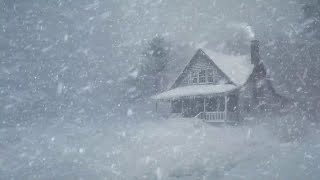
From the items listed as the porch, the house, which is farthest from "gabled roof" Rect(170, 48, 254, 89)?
the porch

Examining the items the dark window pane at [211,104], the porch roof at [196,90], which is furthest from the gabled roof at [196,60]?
the dark window pane at [211,104]

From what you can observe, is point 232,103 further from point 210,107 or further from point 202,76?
point 202,76

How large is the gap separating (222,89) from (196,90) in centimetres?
239

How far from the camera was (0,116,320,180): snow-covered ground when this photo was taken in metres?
14.4

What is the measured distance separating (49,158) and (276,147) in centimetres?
1250

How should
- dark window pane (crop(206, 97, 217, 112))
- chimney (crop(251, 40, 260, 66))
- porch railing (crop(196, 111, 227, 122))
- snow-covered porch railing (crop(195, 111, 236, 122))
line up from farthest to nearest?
1. dark window pane (crop(206, 97, 217, 112))
2. chimney (crop(251, 40, 260, 66))
3. porch railing (crop(196, 111, 227, 122))
4. snow-covered porch railing (crop(195, 111, 236, 122))

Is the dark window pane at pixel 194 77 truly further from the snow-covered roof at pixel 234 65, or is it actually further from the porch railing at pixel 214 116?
the porch railing at pixel 214 116

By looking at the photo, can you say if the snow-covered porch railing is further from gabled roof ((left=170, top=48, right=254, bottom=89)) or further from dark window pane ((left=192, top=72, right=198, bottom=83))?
dark window pane ((left=192, top=72, right=198, bottom=83))

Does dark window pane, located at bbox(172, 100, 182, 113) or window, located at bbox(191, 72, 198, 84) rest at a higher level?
window, located at bbox(191, 72, 198, 84)

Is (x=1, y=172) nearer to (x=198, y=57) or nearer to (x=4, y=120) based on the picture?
(x=198, y=57)

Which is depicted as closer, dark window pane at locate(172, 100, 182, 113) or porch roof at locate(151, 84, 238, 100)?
porch roof at locate(151, 84, 238, 100)

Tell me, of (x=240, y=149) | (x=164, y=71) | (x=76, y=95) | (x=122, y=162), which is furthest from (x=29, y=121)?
(x=240, y=149)

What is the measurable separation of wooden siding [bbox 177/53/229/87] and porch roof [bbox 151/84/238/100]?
485 millimetres

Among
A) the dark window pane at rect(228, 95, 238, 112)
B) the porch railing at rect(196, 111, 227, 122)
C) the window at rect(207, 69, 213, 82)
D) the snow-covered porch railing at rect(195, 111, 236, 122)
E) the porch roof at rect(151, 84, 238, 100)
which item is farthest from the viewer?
the window at rect(207, 69, 213, 82)
